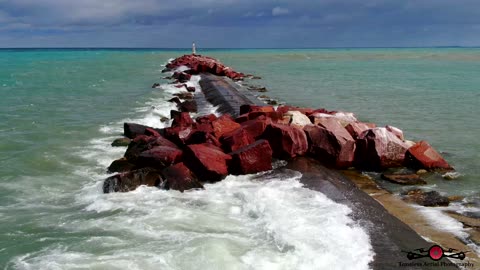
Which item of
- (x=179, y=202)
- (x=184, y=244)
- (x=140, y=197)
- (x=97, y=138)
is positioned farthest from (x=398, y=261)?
(x=97, y=138)

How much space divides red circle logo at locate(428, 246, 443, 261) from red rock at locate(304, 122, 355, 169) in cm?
474

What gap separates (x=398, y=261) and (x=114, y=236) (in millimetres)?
4034

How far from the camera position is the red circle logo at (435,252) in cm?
594

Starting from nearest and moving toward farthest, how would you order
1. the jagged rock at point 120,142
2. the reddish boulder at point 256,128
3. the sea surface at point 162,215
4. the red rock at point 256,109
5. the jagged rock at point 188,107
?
1. the sea surface at point 162,215
2. the reddish boulder at point 256,128
3. the jagged rock at point 120,142
4. the red rock at point 256,109
5. the jagged rock at point 188,107

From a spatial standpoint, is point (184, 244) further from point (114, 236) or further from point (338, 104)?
point (338, 104)

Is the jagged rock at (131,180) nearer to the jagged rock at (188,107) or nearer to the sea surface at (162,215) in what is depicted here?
the sea surface at (162,215)

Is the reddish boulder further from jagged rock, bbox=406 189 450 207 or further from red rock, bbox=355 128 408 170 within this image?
jagged rock, bbox=406 189 450 207

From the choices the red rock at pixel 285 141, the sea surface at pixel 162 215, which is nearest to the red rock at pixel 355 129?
the red rock at pixel 285 141

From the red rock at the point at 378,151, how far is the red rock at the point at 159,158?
4350mm

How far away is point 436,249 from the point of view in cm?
629

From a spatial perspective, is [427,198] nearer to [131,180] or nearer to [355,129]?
[355,129]

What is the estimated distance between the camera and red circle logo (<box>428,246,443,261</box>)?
5944 millimetres

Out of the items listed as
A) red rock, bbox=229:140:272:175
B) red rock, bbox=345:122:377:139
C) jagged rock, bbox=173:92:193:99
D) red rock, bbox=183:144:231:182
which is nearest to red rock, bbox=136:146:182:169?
red rock, bbox=183:144:231:182

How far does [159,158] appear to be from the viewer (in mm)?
10164
